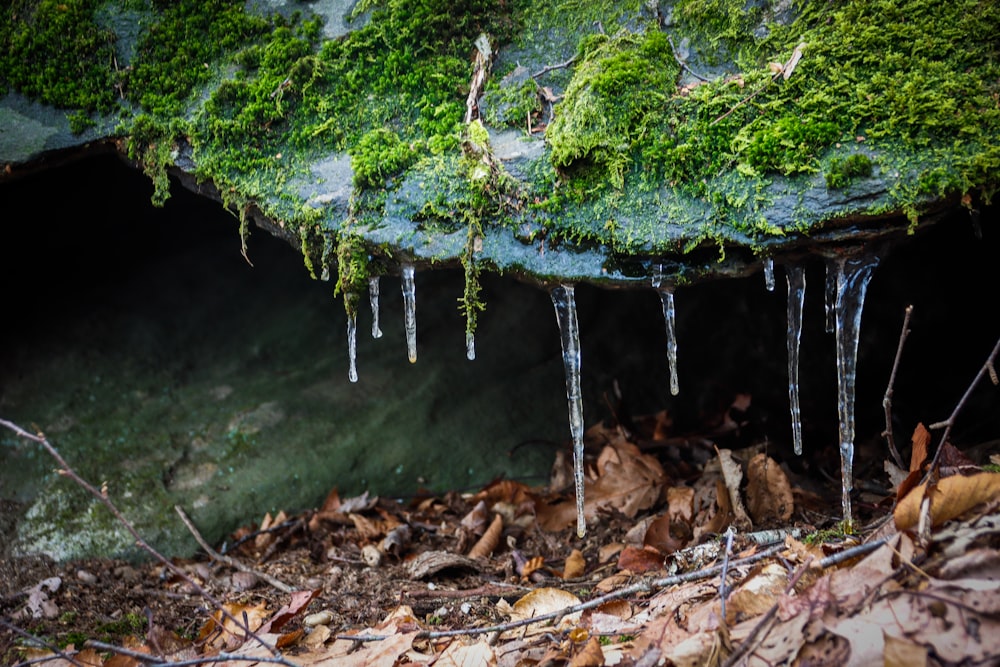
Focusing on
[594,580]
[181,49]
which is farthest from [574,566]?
[181,49]

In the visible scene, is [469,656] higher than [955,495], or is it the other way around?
[955,495]

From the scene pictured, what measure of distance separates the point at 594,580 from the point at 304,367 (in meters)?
2.62

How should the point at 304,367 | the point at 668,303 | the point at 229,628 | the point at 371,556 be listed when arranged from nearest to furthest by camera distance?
the point at 229,628 → the point at 668,303 → the point at 371,556 → the point at 304,367

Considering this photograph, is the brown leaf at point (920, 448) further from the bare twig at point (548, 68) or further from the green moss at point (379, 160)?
the green moss at point (379, 160)

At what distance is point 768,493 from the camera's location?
305 centimetres

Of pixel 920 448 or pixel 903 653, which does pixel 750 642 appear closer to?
pixel 903 653

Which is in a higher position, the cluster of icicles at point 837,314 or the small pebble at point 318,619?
the cluster of icicles at point 837,314

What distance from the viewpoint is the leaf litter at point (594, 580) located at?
5.56 feet

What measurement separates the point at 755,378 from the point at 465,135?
2.52m

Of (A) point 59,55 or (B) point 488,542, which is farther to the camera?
(B) point 488,542

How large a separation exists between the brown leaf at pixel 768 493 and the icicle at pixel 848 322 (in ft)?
0.87

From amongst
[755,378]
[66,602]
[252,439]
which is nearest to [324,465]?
[252,439]

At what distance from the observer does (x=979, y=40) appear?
2.59 metres

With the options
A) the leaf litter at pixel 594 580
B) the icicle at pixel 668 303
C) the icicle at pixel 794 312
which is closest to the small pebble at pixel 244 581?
the leaf litter at pixel 594 580
